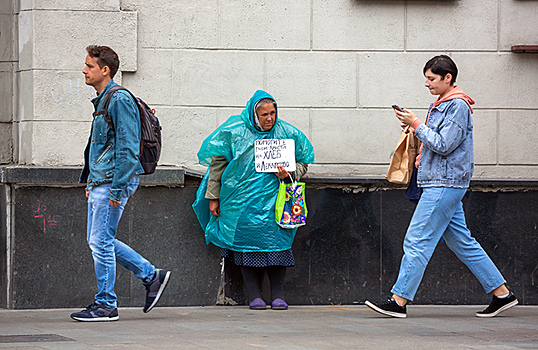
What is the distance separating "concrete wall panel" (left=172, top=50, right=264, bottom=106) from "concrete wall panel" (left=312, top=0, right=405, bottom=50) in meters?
0.60

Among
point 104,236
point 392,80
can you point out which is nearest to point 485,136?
point 392,80

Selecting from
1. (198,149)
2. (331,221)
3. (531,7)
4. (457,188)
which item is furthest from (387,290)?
(531,7)

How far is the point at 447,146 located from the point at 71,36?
3183 mm

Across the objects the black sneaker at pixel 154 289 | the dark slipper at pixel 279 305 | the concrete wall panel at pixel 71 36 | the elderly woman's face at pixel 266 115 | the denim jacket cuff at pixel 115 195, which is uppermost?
the concrete wall panel at pixel 71 36

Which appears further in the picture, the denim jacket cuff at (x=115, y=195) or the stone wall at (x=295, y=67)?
the stone wall at (x=295, y=67)

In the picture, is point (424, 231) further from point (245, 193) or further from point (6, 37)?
point (6, 37)

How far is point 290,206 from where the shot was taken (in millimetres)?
6574

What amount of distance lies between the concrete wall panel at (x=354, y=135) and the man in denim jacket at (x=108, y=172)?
6.44 feet

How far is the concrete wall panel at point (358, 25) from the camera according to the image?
7234mm

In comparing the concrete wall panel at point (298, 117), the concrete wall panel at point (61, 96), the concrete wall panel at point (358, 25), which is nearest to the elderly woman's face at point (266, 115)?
the concrete wall panel at point (298, 117)

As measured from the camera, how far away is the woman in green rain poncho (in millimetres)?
6566

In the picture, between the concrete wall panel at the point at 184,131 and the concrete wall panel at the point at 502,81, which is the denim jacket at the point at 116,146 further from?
the concrete wall panel at the point at 502,81

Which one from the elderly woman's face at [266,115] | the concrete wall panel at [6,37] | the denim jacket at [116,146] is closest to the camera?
the denim jacket at [116,146]

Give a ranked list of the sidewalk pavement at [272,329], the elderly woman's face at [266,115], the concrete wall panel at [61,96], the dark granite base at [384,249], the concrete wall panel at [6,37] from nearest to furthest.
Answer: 1. the sidewalk pavement at [272,329]
2. the elderly woman's face at [266,115]
3. the concrete wall panel at [61,96]
4. the dark granite base at [384,249]
5. the concrete wall panel at [6,37]
